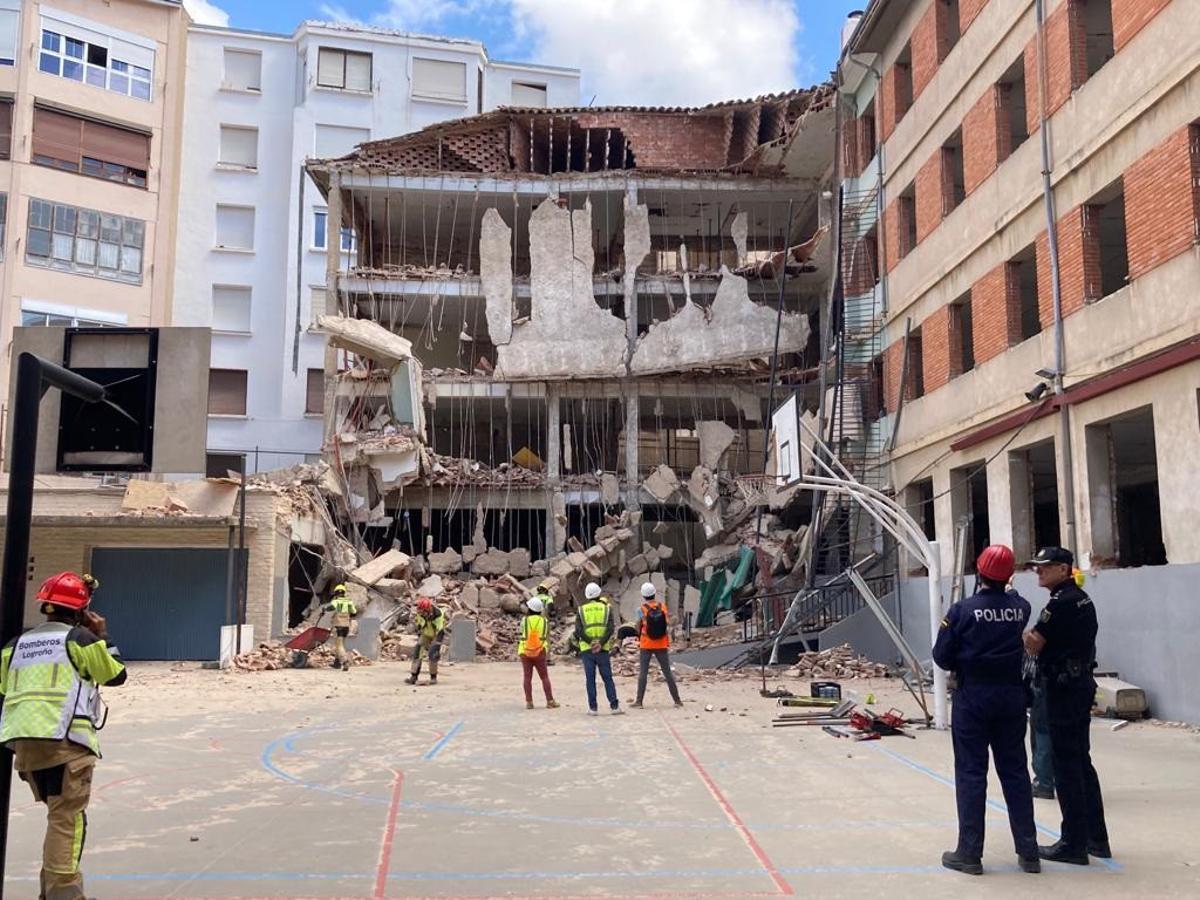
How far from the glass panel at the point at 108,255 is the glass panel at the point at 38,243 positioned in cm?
153

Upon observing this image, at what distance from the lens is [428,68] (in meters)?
43.8

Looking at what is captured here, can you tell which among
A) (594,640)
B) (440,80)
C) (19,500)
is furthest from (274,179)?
(19,500)

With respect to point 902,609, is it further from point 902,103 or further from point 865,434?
point 902,103

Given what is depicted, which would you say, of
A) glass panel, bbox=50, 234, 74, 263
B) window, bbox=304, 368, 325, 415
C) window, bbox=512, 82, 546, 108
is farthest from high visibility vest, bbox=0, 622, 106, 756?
window, bbox=512, 82, 546, 108

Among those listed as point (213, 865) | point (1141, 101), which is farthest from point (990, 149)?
point (213, 865)

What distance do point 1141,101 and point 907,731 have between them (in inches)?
337

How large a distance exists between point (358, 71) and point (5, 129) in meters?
15.0

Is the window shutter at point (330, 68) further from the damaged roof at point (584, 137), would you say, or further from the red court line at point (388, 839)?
the red court line at point (388, 839)

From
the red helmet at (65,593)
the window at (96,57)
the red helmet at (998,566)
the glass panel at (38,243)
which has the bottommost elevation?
the red helmet at (65,593)

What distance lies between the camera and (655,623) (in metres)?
13.3

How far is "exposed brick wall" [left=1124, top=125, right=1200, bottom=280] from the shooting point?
39.8 ft

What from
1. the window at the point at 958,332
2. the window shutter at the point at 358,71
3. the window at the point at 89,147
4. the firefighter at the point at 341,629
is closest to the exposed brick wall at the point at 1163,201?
the window at the point at 958,332

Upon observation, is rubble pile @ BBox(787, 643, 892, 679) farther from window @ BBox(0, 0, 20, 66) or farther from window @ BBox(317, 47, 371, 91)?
window @ BBox(317, 47, 371, 91)

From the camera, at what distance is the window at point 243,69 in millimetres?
42750
